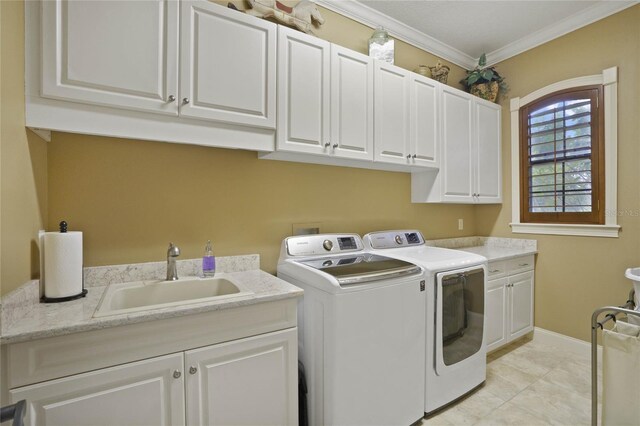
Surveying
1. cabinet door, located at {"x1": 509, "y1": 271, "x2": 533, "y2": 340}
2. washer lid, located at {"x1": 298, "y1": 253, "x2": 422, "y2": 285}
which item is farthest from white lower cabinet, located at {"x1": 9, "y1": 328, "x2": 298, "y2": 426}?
cabinet door, located at {"x1": 509, "y1": 271, "x2": 533, "y2": 340}

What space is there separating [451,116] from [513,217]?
4.23ft

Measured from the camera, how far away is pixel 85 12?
1228mm

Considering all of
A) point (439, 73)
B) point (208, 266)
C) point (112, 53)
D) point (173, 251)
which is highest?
point (439, 73)

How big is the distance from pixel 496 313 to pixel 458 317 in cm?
82

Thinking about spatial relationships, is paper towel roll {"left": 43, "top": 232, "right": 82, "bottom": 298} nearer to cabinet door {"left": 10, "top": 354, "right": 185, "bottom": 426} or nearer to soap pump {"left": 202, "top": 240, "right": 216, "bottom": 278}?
cabinet door {"left": 10, "top": 354, "right": 185, "bottom": 426}

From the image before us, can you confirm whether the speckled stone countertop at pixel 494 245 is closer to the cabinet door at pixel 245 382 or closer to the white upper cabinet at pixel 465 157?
the white upper cabinet at pixel 465 157

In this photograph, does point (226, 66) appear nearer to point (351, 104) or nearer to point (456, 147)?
point (351, 104)

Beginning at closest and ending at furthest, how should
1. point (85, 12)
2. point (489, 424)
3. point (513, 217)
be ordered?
point (85, 12), point (489, 424), point (513, 217)

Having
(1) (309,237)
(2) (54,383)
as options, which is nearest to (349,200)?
(1) (309,237)

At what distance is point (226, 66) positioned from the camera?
1532mm

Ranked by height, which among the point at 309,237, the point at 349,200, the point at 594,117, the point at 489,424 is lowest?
the point at 489,424

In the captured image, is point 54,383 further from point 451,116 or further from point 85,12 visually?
point 451,116

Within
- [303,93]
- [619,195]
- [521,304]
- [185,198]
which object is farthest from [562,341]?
[185,198]

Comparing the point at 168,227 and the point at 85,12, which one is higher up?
the point at 85,12
